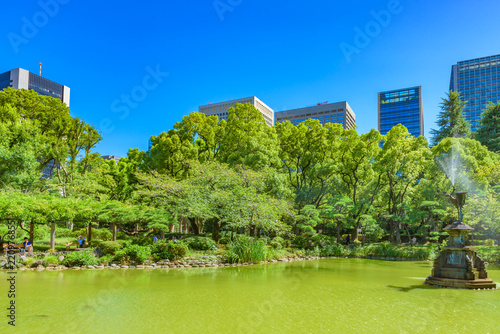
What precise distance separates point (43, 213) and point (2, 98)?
15239 millimetres

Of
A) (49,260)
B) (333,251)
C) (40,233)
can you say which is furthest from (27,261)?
(333,251)

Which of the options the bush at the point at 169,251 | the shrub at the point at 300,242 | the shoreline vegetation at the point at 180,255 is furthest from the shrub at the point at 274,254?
the bush at the point at 169,251

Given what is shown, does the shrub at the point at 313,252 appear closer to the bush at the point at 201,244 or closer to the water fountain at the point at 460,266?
the bush at the point at 201,244

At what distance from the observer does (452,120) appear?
124ft

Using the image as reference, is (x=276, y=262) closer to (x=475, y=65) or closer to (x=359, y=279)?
(x=359, y=279)

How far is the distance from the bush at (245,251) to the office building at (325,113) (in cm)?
8210

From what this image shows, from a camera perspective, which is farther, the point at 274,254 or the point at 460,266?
the point at 274,254

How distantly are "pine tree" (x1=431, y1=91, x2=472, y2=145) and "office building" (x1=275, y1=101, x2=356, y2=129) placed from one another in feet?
185

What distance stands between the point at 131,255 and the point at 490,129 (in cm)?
3767

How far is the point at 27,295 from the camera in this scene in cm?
829

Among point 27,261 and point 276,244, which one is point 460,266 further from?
point 27,261

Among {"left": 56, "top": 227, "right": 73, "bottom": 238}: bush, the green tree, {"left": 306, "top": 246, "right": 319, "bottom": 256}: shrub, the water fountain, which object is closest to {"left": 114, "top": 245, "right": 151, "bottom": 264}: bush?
{"left": 56, "top": 227, "right": 73, "bottom": 238}: bush

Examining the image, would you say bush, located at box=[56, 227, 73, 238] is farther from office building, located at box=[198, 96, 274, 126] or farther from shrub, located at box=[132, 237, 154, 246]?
office building, located at box=[198, 96, 274, 126]

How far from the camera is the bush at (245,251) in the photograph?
16.1 metres
